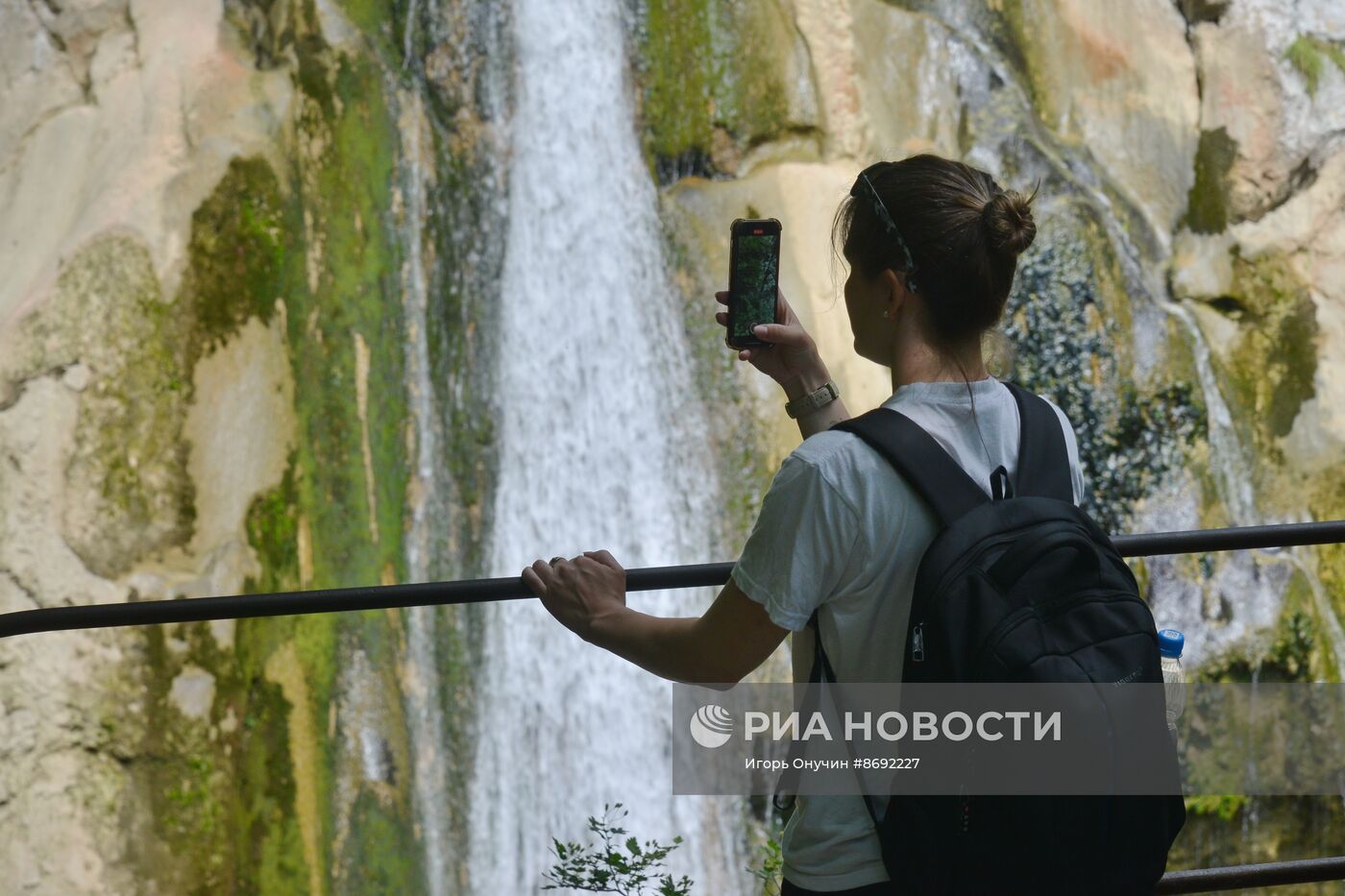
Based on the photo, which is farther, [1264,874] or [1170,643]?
[1264,874]

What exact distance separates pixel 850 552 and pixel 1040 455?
270 mm

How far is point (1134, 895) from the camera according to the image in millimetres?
1422

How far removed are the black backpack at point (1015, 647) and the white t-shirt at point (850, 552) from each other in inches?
1.1

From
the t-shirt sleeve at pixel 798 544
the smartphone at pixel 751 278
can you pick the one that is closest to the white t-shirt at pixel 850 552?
the t-shirt sleeve at pixel 798 544

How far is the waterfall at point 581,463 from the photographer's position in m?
5.46

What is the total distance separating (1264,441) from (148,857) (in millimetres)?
5223

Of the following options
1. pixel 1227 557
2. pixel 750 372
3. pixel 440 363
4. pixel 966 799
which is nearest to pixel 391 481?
pixel 440 363

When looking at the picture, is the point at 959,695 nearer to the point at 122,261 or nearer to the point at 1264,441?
the point at 122,261

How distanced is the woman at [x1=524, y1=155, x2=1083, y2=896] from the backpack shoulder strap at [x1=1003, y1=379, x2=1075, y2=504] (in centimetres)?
2

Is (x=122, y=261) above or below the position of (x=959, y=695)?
above

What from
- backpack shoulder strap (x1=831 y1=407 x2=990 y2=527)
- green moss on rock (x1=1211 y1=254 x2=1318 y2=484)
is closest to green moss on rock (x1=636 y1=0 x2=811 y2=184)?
green moss on rock (x1=1211 y1=254 x2=1318 y2=484)

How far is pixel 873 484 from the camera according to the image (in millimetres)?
→ 1417

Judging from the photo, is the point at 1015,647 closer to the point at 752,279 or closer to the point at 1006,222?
the point at 1006,222

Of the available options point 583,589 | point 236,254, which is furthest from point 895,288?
point 236,254
